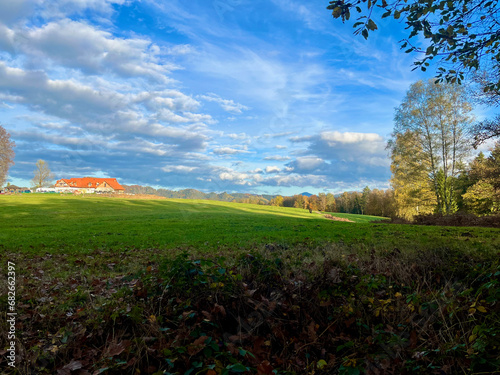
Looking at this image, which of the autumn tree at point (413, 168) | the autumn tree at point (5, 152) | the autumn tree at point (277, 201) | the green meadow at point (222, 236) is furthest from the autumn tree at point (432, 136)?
the autumn tree at point (277, 201)

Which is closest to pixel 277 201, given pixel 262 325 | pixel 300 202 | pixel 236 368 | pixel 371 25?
pixel 300 202

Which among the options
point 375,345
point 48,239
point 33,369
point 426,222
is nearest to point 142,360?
point 33,369

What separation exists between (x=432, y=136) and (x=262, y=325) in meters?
32.5

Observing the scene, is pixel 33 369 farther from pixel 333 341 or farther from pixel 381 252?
pixel 381 252

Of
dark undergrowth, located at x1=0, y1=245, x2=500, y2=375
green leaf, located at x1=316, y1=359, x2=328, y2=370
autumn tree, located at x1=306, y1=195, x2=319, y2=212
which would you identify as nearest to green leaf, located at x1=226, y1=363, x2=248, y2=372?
dark undergrowth, located at x1=0, y1=245, x2=500, y2=375

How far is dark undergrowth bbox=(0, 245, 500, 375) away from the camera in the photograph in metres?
2.95

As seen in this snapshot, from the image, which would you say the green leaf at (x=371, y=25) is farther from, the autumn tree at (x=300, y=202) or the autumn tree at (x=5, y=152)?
the autumn tree at (x=300, y=202)

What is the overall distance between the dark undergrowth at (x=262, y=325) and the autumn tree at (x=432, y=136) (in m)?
28.9

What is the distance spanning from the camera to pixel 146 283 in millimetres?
4457

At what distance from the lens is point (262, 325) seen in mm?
3869

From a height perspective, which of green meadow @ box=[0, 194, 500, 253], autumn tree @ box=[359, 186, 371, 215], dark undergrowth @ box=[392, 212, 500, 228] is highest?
autumn tree @ box=[359, 186, 371, 215]

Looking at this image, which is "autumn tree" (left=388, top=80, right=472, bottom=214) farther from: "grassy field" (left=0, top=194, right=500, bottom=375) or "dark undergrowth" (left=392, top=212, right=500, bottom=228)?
"grassy field" (left=0, top=194, right=500, bottom=375)

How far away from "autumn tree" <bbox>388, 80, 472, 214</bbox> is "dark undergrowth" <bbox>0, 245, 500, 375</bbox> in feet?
94.8

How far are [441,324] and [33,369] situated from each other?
16.2 feet
